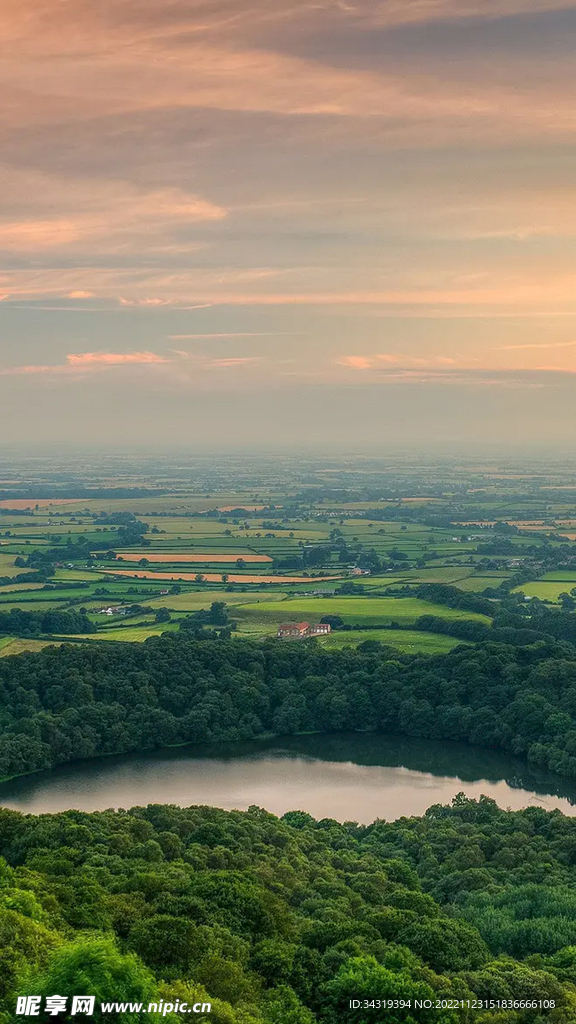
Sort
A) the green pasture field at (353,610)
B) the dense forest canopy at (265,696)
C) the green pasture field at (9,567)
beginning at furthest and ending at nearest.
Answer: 1. the green pasture field at (9,567)
2. the green pasture field at (353,610)
3. the dense forest canopy at (265,696)

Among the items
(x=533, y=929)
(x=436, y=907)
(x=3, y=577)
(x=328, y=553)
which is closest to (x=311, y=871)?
(x=436, y=907)

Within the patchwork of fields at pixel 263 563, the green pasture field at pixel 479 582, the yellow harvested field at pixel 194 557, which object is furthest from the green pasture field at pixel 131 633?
the yellow harvested field at pixel 194 557

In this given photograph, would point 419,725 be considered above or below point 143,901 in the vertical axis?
below

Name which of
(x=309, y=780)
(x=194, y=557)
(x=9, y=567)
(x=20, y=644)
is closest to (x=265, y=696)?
(x=309, y=780)

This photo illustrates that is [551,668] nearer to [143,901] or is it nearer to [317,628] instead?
[317,628]

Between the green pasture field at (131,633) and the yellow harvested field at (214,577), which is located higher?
the yellow harvested field at (214,577)

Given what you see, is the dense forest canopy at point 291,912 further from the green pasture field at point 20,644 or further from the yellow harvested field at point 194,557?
the yellow harvested field at point 194,557

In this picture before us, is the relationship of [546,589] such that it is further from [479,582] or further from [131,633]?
[131,633]

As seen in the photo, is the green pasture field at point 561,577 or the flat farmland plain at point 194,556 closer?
the green pasture field at point 561,577
